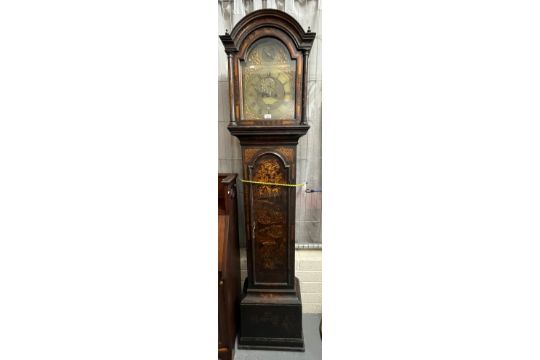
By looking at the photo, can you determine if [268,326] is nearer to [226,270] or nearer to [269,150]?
[226,270]

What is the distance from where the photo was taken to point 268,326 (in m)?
1.61

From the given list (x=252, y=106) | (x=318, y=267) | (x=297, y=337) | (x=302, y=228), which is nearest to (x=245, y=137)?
(x=252, y=106)

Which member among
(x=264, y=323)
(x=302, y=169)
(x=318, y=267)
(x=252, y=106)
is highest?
(x=252, y=106)

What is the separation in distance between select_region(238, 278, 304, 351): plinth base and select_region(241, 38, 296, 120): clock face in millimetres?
983

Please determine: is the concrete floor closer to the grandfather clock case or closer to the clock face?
the grandfather clock case

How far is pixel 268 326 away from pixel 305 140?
1.08 meters

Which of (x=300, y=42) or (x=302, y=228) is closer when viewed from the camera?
(x=300, y=42)

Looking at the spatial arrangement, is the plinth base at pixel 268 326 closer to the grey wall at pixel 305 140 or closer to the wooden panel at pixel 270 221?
the wooden panel at pixel 270 221

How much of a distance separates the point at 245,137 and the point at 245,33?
50 cm

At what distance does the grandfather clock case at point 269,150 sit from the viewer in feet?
4.73

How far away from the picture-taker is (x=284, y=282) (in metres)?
1.62

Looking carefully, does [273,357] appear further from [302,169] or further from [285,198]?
[302,169]

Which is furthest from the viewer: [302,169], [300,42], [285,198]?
[302,169]

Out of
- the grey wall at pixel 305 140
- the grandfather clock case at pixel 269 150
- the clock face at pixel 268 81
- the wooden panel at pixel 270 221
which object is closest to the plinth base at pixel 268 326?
the grandfather clock case at pixel 269 150
